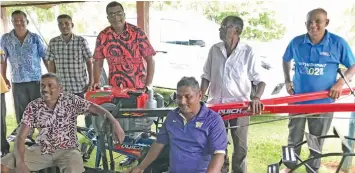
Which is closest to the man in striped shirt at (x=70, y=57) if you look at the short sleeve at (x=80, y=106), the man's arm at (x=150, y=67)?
the man's arm at (x=150, y=67)

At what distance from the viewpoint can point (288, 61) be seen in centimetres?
371

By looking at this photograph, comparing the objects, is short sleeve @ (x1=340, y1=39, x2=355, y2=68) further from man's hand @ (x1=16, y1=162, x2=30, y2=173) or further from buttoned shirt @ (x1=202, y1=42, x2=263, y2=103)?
man's hand @ (x1=16, y1=162, x2=30, y2=173)

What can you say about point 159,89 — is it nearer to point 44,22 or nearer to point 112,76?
point 44,22

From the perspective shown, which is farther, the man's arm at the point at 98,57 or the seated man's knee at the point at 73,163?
the man's arm at the point at 98,57

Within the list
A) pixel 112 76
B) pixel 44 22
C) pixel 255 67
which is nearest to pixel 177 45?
pixel 44 22

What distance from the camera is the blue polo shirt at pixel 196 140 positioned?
2451mm

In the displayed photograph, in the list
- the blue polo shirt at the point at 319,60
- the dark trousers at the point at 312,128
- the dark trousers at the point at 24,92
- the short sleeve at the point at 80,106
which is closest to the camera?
the short sleeve at the point at 80,106

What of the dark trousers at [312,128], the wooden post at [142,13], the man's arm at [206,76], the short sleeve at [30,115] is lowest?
the dark trousers at [312,128]

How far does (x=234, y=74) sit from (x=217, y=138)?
1.00 meters

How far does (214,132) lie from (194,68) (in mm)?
4668

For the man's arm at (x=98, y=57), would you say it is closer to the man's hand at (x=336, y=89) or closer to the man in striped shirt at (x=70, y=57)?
the man in striped shirt at (x=70, y=57)

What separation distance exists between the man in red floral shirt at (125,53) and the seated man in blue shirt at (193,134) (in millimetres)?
1221

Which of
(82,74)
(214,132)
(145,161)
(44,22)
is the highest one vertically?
(44,22)

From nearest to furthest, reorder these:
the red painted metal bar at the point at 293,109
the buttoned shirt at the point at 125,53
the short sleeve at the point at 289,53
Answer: the red painted metal bar at the point at 293,109 < the short sleeve at the point at 289,53 < the buttoned shirt at the point at 125,53
